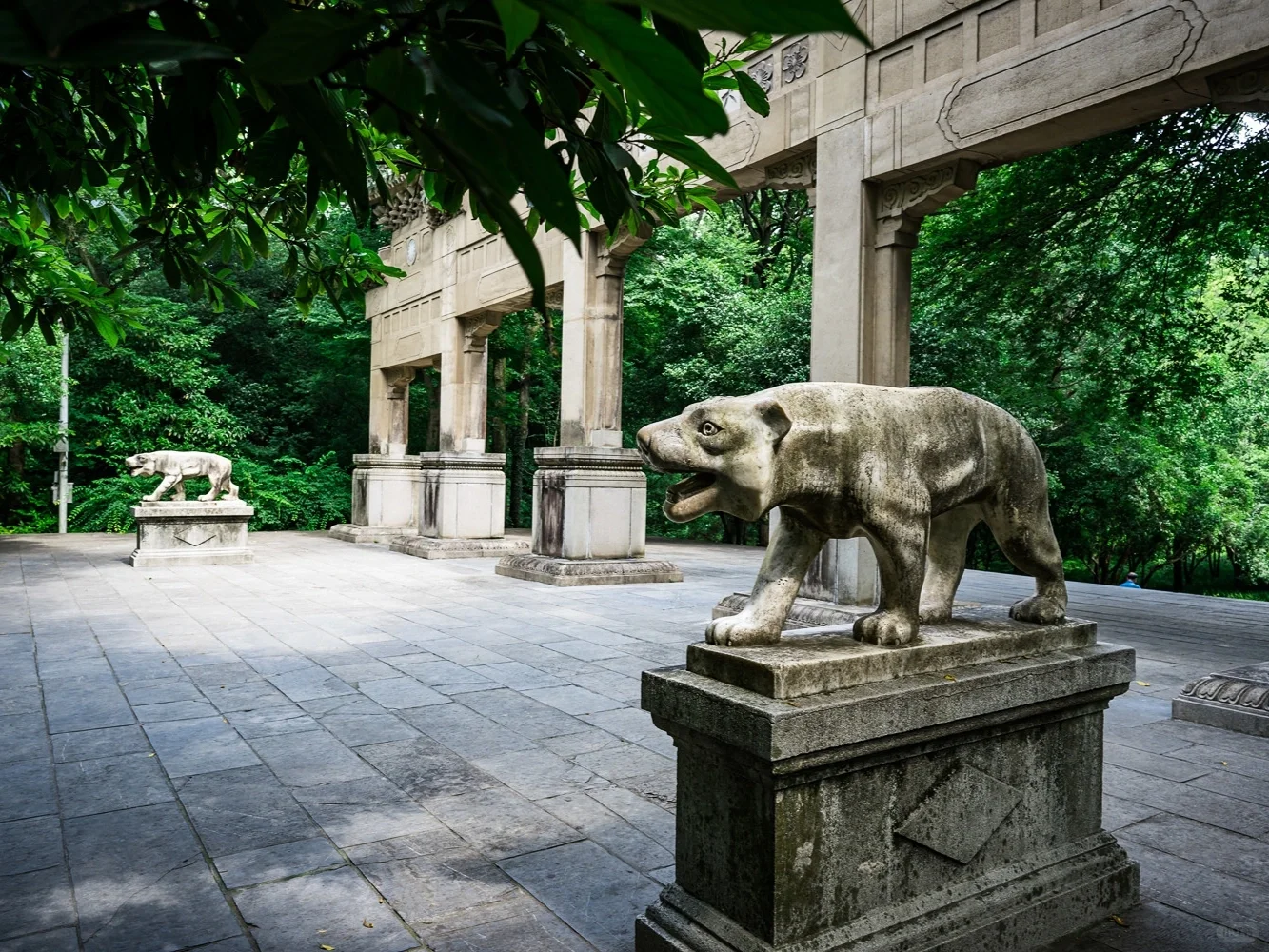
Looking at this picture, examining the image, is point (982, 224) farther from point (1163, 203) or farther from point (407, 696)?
point (407, 696)

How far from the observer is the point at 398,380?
1892 cm

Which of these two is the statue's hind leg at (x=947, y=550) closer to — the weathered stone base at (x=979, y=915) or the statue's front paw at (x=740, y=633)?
the statue's front paw at (x=740, y=633)

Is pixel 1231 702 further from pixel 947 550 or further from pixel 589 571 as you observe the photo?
pixel 589 571

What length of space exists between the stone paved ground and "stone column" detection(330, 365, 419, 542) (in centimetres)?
1013

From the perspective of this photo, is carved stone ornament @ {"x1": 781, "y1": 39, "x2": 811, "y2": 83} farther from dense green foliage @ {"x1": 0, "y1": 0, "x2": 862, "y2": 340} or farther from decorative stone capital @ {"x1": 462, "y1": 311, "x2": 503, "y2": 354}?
decorative stone capital @ {"x1": 462, "y1": 311, "x2": 503, "y2": 354}

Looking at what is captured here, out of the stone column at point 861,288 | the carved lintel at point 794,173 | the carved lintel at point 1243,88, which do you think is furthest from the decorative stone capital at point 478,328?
the carved lintel at point 1243,88

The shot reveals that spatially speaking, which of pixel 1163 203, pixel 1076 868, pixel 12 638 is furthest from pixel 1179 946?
pixel 1163 203

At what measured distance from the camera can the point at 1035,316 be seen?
1159cm

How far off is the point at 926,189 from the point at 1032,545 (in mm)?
4926

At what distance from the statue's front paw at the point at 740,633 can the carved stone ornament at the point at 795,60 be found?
674cm

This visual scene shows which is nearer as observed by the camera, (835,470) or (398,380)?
(835,470)

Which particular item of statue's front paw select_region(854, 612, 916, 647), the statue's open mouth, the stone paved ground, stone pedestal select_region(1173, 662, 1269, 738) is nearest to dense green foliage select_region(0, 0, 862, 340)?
the statue's open mouth

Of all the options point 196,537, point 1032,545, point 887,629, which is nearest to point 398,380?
point 196,537

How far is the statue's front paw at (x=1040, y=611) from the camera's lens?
319cm
